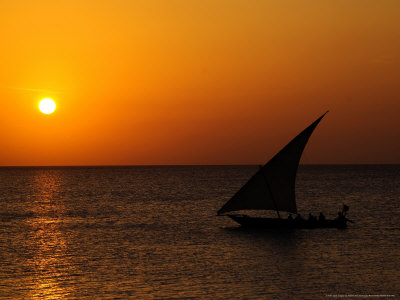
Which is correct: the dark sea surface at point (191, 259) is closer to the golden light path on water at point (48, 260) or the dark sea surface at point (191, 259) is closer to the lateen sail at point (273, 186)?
the golden light path on water at point (48, 260)

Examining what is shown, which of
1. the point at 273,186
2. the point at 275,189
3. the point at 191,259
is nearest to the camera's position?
the point at 191,259

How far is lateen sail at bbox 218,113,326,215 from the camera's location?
5178 cm

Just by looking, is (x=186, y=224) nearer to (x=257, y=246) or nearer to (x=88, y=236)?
(x=88, y=236)

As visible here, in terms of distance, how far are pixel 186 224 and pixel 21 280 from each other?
30.4 meters

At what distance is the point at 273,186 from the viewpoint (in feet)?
172

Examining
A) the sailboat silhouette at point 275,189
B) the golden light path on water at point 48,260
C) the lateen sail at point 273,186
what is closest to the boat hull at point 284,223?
the sailboat silhouette at point 275,189

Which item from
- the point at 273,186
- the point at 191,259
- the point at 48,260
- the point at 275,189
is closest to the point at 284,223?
the point at 275,189

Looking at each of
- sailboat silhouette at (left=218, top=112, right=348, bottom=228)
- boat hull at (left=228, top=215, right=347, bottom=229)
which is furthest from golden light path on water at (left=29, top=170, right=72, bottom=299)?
boat hull at (left=228, top=215, right=347, bottom=229)

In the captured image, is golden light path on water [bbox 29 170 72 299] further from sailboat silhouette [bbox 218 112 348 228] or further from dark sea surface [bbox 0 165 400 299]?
sailboat silhouette [bbox 218 112 348 228]

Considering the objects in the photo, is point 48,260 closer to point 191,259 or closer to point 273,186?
point 191,259

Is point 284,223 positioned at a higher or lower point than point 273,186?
lower

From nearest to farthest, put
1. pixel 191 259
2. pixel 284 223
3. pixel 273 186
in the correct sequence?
1. pixel 191 259
2. pixel 273 186
3. pixel 284 223

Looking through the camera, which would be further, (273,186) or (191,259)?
(273,186)

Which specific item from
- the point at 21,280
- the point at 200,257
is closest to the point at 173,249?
the point at 200,257
